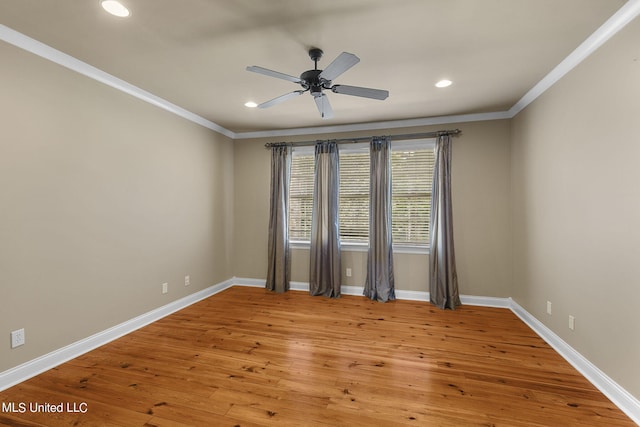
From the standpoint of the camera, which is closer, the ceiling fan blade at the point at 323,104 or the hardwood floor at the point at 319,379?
the hardwood floor at the point at 319,379

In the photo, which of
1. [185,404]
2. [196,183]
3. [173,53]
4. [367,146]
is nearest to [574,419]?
[185,404]

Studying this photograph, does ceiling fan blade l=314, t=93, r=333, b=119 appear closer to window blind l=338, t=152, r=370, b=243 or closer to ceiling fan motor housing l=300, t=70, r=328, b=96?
ceiling fan motor housing l=300, t=70, r=328, b=96

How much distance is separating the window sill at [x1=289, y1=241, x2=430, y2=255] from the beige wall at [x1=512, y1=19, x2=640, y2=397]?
1340 mm

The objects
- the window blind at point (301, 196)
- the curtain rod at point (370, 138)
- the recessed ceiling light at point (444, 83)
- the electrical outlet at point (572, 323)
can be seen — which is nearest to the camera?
the electrical outlet at point (572, 323)

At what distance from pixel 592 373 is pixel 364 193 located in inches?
123

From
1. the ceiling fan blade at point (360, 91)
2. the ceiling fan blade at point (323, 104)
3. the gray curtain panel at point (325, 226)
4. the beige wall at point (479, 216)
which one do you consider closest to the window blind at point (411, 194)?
the beige wall at point (479, 216)

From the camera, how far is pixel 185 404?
6.48ft

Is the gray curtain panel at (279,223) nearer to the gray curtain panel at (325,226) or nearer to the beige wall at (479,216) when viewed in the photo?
the gray curtain panel at (325,226)

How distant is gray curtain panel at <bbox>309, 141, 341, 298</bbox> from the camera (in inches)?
176

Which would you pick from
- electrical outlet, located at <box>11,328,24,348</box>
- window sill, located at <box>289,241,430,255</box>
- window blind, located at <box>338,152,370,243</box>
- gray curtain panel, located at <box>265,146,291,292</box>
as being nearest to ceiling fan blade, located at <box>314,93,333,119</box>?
window blind, located at <box>338,152,370,243</box>

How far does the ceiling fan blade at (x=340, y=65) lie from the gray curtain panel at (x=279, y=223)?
8.63ft

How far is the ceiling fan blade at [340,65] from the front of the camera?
1859 mm

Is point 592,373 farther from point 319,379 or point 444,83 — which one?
point 444,83

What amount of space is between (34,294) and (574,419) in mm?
4047
